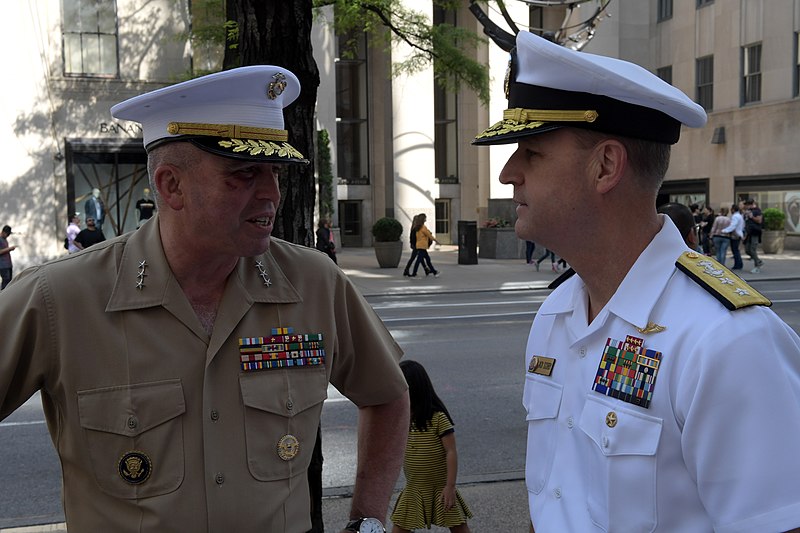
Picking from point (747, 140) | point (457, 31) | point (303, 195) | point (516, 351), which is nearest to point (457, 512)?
point (303, 195)

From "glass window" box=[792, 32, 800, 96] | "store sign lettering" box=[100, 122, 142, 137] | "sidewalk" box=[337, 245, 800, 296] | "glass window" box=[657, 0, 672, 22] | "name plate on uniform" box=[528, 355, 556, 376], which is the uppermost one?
"glass window" box=[657, 0, 672, 22]

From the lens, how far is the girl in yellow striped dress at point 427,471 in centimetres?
498

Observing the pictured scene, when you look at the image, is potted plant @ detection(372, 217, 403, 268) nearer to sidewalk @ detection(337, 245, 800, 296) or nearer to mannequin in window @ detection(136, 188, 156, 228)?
sidewalk @ detection(337, 245, 800, 296)

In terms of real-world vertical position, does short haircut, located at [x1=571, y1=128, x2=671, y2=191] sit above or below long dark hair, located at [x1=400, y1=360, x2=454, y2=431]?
above

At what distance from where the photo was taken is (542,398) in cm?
242

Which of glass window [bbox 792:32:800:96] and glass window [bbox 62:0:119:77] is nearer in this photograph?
glass window [bbox 62:0:119:77]

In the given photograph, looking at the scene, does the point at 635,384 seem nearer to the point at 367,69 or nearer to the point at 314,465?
the point at 314,465

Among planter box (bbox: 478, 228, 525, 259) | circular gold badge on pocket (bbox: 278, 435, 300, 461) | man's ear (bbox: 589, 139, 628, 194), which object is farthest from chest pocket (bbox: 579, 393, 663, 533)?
planter box (bbox: 478, 228, 525, 259)

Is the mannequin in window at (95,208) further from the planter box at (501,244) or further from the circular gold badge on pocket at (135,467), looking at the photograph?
the circular gold badge on pocket at (135,467)

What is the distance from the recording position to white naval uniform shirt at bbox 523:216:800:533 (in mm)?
1770

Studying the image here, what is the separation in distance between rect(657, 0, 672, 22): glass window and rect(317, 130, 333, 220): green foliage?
1823cm

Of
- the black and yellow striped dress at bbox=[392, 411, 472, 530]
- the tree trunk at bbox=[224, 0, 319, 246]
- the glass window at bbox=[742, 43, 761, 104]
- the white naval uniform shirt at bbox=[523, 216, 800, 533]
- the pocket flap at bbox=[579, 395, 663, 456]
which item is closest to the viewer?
the white naval uniform shirt at bbox=[523, 216, 800, 533]

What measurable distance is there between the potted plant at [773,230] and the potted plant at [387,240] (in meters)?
14.0

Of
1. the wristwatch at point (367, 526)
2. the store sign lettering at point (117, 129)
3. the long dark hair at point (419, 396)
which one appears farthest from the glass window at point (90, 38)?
the wristwatch at point (367, 526)
